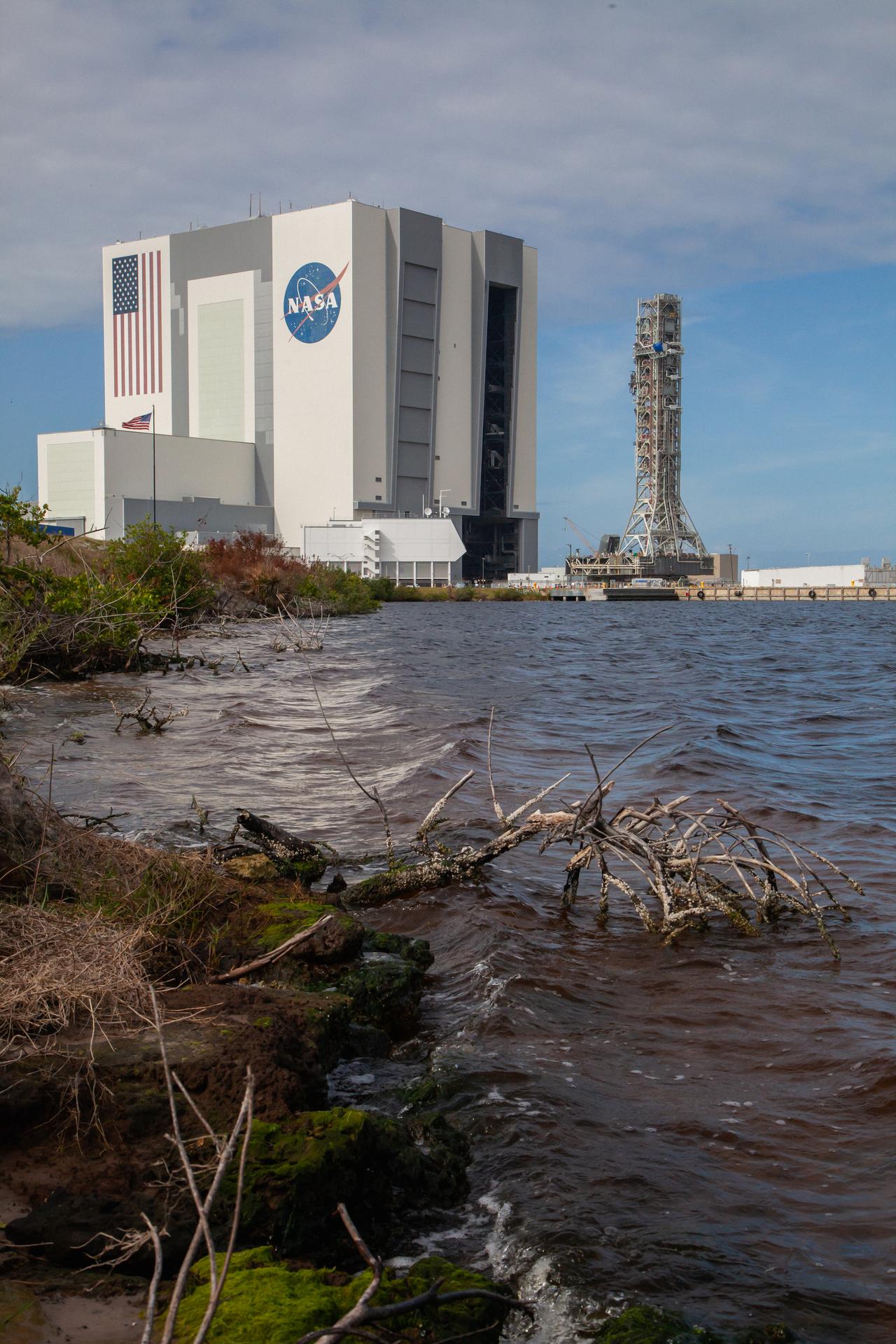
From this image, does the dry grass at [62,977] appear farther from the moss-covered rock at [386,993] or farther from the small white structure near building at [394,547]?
the small white structure near building at [394,547]

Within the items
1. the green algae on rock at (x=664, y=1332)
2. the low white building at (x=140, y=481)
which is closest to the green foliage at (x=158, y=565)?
the green algae on rock at (x=664, y=1332)

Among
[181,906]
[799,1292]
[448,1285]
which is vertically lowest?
[799,1292]

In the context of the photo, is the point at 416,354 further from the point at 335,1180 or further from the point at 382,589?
the point at 335,1180

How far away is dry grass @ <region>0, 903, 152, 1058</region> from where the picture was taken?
3352 millimetres

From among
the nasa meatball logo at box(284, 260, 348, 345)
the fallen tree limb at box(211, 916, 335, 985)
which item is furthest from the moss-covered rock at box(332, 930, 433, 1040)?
the nasa meatball logo at box(284, 260, 348, 345)

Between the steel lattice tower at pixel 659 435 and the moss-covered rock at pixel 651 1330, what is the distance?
123 m

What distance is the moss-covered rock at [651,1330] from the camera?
269cm

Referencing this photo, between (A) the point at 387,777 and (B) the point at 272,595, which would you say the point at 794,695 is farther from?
(B) the point at 272,595

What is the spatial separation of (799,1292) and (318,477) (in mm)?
81987

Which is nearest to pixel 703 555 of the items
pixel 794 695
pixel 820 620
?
pixel 820 620

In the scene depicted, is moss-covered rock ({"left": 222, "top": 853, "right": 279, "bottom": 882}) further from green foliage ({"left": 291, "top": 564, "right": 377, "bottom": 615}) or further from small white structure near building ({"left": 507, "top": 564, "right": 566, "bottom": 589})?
small white structure near building ({"left": 507, "top": 564, "right": 566, "bottom": 589})

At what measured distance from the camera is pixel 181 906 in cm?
471

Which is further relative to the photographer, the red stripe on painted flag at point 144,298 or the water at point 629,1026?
the red stripe on painted flag at point 144,298

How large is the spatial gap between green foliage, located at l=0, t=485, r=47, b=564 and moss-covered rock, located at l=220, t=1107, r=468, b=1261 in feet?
45.8
